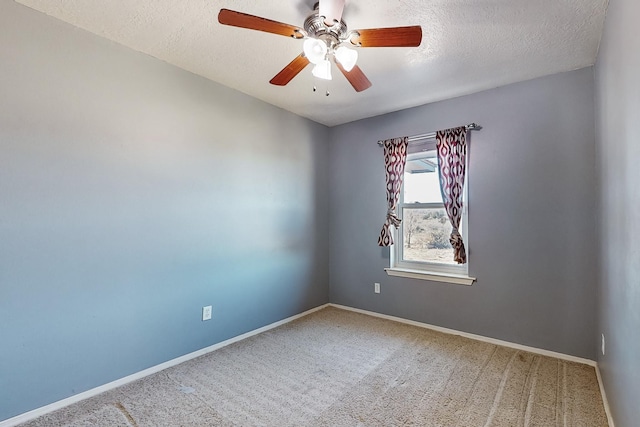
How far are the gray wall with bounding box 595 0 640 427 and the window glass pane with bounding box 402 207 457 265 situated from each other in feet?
4.28

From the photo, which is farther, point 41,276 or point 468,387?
point 468,387

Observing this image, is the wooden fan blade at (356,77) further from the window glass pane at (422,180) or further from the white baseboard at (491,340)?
the white baseboard at (491,340)

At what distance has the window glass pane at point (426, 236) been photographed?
10.9ft

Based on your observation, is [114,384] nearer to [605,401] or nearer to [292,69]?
[292,69]

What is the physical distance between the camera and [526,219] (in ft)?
9.08

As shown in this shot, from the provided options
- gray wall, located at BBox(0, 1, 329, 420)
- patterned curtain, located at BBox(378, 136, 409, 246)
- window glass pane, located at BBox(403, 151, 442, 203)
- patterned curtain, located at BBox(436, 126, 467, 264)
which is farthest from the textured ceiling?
window glass pane, located at BBox(403, 151, 442, 203)

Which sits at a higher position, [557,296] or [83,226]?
[83,226]

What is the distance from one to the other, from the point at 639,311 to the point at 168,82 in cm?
320

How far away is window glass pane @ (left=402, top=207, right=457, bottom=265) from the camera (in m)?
3.31

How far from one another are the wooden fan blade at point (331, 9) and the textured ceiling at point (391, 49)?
26cm

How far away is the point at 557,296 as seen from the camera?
2629mm

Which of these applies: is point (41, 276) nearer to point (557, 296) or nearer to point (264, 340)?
point (264, 340)

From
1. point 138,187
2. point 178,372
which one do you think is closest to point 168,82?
point 138,187

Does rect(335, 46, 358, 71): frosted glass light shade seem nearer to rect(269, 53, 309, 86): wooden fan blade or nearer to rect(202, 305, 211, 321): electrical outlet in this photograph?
rect(269, 53, 309, 86): wooden fan blade
